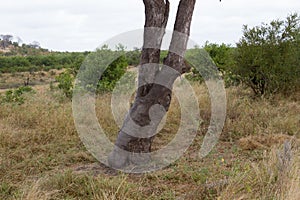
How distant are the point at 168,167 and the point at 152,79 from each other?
1.20 metres

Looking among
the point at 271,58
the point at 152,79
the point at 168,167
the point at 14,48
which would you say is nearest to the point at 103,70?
the point at 271,58

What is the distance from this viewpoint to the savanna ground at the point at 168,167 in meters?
3.31

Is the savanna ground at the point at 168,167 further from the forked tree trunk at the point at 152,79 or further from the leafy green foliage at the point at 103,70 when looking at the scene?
the leafy green foliage at the point at 103,70

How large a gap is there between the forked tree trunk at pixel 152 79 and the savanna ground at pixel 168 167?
0.46 metres

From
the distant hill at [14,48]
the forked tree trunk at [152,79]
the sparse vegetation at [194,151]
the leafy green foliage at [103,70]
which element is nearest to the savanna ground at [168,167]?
the sparse vegetation at [194,151]

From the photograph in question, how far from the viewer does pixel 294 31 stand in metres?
9.02

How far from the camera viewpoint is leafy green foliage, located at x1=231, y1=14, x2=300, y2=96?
8.69 meters

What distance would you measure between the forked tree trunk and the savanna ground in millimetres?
459

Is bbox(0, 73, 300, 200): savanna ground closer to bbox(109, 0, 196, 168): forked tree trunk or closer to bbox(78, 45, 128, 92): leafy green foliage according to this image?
bbox(109, 0, 196, 168): forked tree trunk

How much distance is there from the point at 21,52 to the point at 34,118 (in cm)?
4977

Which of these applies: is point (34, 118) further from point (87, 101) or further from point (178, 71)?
point (178, 71)

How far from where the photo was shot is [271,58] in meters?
8.76

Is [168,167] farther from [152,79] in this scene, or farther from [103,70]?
[103,70]

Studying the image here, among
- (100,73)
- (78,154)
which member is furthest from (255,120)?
(100,73)
